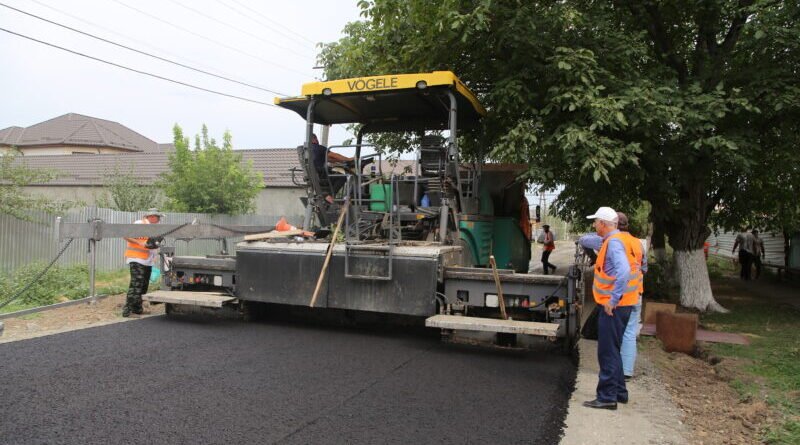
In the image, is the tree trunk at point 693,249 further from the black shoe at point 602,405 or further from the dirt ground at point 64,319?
the dirt ground at point 64,319

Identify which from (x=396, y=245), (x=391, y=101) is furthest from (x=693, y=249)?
(x=396, y=245)

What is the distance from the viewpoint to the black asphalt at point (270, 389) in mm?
3561

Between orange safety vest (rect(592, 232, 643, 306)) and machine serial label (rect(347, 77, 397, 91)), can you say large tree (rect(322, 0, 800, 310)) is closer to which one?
machine serial label (rect(347, 77, 397, 91))

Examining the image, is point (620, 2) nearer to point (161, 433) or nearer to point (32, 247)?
point (161, 433)

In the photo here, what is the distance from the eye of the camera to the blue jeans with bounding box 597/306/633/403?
4.41 m

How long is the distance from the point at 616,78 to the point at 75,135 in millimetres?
38915

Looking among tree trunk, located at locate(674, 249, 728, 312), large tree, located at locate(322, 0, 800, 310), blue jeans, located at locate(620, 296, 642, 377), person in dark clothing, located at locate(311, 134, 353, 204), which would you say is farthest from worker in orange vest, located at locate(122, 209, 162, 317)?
tree trunk, located at locate(674, 249, 728, 312)

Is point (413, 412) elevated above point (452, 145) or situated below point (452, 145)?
below

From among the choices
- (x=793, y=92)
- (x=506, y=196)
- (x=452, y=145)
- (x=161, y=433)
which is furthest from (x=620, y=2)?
(x=161, y=433)

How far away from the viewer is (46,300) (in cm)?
827

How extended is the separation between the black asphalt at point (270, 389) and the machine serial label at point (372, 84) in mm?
2602

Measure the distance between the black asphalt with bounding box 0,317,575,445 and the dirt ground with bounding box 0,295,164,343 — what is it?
1.57 ft

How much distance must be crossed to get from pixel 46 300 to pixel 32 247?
4451 mm

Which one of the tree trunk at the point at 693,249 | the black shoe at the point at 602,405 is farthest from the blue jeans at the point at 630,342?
the tree trunk at the point at 693,249
